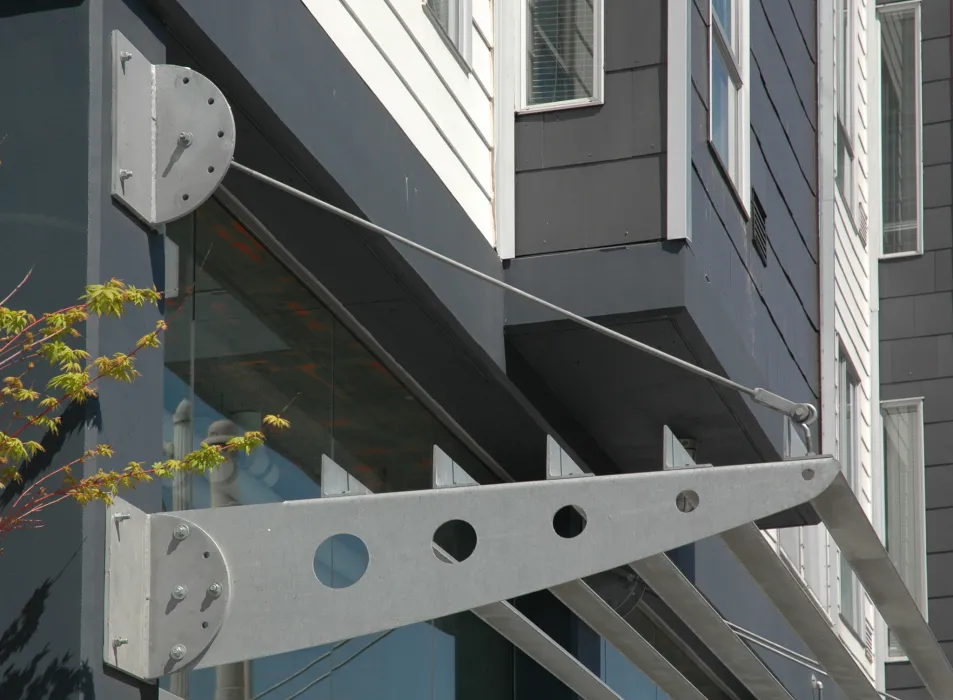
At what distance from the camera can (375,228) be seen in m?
6.39

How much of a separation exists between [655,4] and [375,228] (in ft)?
10.1

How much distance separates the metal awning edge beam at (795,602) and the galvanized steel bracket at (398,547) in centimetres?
29

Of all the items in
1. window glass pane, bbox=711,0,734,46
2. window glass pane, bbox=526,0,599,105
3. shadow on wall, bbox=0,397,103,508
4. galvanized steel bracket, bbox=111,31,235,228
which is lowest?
shadow on wall, bbox=0,397,103,508

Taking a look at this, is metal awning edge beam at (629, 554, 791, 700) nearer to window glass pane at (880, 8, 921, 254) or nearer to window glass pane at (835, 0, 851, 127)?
window glass pane at (835, 0, 851, 127)

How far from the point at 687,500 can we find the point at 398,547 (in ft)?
3.20

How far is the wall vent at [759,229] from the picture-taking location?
10633 mm

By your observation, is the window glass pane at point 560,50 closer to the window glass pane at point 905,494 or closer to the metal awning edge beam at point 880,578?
the metal awning edge beam at point 880,578

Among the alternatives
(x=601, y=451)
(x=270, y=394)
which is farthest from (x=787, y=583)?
(x=601, y=451)

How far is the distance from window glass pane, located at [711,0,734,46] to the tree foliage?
567cm

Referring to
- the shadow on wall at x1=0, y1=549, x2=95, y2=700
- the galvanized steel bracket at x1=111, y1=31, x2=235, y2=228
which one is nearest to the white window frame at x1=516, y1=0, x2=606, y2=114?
the galvanized steel bracket at x1=111, y1=31, x2=235, y2=228

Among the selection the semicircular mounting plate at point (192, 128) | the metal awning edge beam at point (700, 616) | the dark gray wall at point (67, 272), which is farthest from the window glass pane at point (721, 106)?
the dark gray wall at point (67, 272)

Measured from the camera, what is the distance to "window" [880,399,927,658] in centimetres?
2158

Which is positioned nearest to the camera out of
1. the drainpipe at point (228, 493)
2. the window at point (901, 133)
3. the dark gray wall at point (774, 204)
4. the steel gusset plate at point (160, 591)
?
the steel gusset plate at point (160, 591)

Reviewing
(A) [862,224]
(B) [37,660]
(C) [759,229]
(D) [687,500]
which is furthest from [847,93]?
(B) [37,660]
